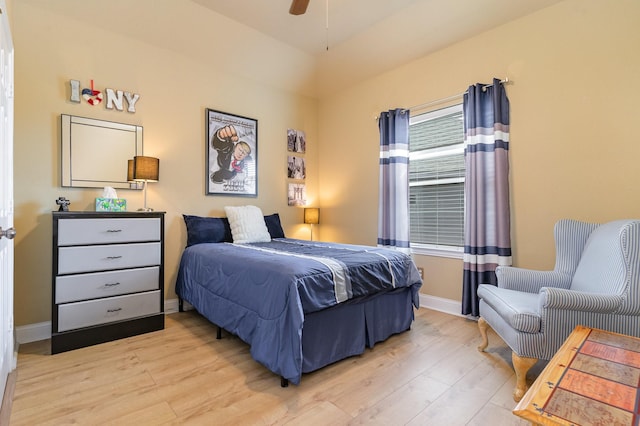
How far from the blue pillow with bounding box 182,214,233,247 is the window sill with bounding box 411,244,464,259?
215cm

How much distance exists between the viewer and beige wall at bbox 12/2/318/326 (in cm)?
257

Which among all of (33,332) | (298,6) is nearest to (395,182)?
(298,6)

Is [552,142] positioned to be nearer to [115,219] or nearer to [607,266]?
[607,266]

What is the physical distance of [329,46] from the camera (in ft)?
12.6

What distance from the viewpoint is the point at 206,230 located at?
3.35 m

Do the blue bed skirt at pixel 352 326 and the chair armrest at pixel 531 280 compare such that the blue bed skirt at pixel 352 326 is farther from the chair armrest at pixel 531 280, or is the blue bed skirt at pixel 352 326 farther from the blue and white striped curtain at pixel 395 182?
the blue and white striped curtain at pixel 395 182

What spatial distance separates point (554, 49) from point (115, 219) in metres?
3.94

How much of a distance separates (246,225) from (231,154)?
0.97 meters

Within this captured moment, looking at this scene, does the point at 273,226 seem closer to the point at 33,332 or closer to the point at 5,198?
the point at 33,332

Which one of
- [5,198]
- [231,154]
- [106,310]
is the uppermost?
[231,154]

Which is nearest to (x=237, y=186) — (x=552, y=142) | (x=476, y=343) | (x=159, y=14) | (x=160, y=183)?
(x=160, y=183)

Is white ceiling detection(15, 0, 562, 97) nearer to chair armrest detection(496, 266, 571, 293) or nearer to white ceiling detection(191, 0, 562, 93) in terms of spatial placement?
white ceiling detection(191, 0, 562, 93)

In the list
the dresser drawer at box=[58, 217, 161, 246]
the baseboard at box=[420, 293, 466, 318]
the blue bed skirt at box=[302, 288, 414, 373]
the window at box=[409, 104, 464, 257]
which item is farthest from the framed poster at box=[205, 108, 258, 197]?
the baseboard at box=[420, 293, 466, 318]

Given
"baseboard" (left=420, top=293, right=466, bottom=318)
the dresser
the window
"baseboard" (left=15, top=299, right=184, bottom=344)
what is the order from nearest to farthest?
1. the dresser
2. "baseboard" (left=15, top=299, right=184, bottom=344)
3. "baseboard" (left=420, top=293, right=466, bottom=318)
4. the window
